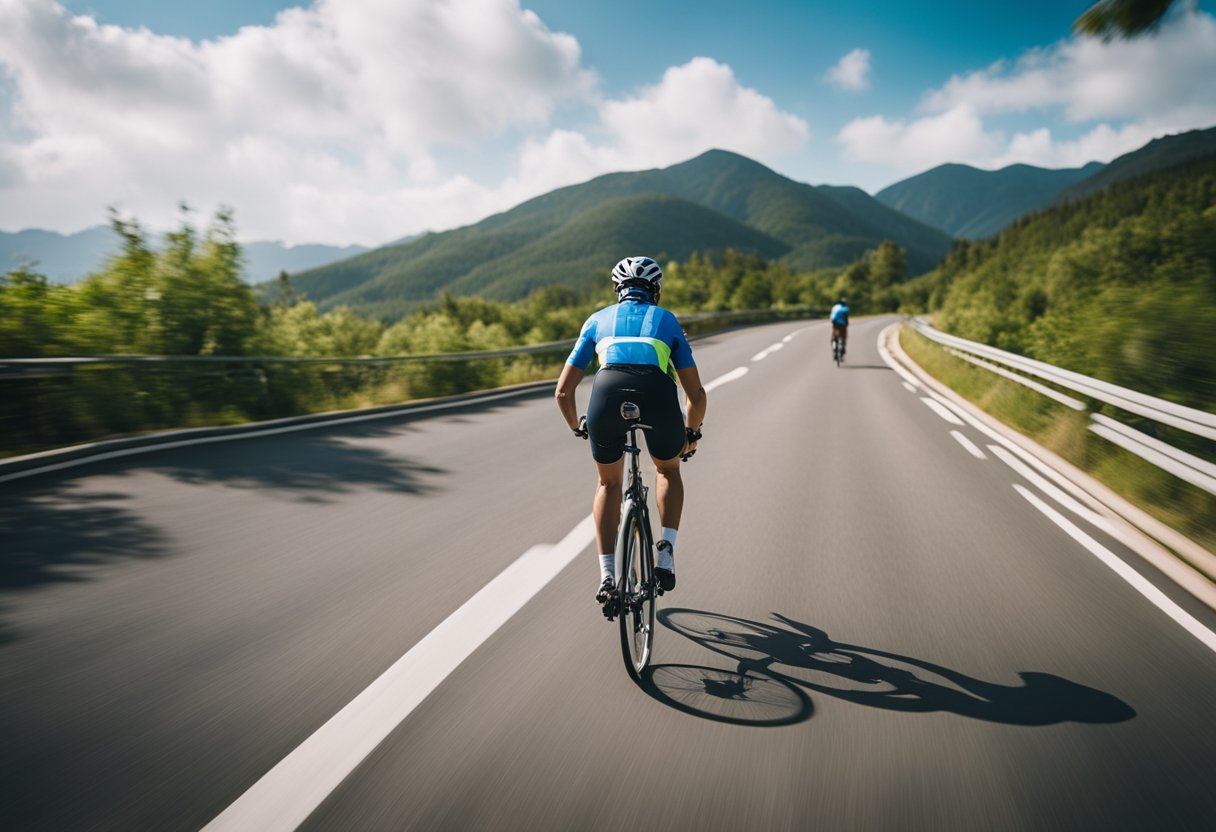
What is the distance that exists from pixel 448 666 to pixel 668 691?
103 cm

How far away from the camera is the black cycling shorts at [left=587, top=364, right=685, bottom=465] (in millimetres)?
3168

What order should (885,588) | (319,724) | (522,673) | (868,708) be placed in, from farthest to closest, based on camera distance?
(885,588)
(522,673)
(868,708)
(319,724)

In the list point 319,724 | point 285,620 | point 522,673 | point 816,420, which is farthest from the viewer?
point 816,420

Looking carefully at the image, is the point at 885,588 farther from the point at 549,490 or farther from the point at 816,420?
the point at 816,420

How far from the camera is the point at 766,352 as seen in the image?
2286cm

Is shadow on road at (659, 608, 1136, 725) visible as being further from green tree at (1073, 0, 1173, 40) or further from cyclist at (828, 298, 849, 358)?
cyclist at (828, 298, 849, 358)

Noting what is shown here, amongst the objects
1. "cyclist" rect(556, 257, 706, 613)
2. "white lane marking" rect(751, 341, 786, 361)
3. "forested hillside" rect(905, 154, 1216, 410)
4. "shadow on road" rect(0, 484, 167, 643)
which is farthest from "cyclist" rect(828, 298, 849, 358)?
"shadow on road" rect(0, 484, 167, 643)

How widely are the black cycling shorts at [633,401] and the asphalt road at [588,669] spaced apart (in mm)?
1051

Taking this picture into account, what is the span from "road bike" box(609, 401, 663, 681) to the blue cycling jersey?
0.25 m

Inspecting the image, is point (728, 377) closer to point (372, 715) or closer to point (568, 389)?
point (568, 389)

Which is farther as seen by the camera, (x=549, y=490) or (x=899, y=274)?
(x=899, y=274)

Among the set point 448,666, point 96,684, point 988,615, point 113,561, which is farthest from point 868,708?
point 113,561

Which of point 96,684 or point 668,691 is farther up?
point 96,684

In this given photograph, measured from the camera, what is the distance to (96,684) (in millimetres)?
2852
